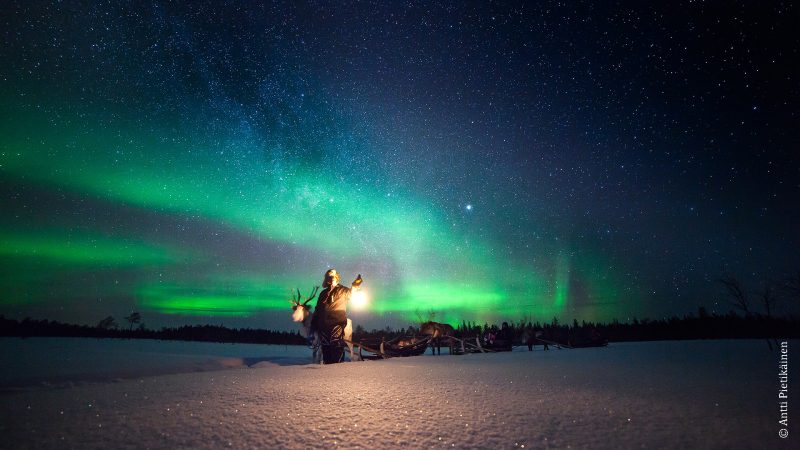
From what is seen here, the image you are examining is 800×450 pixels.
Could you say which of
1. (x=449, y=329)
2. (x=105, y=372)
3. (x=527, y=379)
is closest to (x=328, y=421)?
(x=527, y=379)

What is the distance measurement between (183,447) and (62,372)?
8.77 meters

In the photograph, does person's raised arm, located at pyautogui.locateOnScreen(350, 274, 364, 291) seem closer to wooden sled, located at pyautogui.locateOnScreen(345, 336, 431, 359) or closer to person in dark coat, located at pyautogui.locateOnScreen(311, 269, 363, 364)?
person in dark coat, located at pyautogui.locateOnScreen(311, 269, 363, 364)

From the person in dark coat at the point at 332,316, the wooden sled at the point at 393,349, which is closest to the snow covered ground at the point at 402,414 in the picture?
the person in dark coat at the point at 332,316

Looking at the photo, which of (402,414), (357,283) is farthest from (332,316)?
(402,414)

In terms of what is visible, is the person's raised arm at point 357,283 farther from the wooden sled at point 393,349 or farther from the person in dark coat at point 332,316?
the wooden sled at point 393,349

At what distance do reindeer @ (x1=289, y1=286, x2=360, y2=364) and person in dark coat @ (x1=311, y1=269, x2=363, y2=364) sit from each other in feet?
1.41

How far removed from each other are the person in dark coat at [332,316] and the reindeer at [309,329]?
429 mm

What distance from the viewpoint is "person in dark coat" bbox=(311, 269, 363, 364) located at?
43.7ft

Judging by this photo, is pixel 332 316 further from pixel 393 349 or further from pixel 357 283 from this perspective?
pixel 393 349

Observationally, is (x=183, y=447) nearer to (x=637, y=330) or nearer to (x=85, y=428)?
(x=85, y=428)

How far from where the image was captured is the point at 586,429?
3.66 meters

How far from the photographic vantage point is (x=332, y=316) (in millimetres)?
13547

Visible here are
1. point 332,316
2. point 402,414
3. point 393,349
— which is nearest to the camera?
point 402,414

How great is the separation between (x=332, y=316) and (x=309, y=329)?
9.03ft
